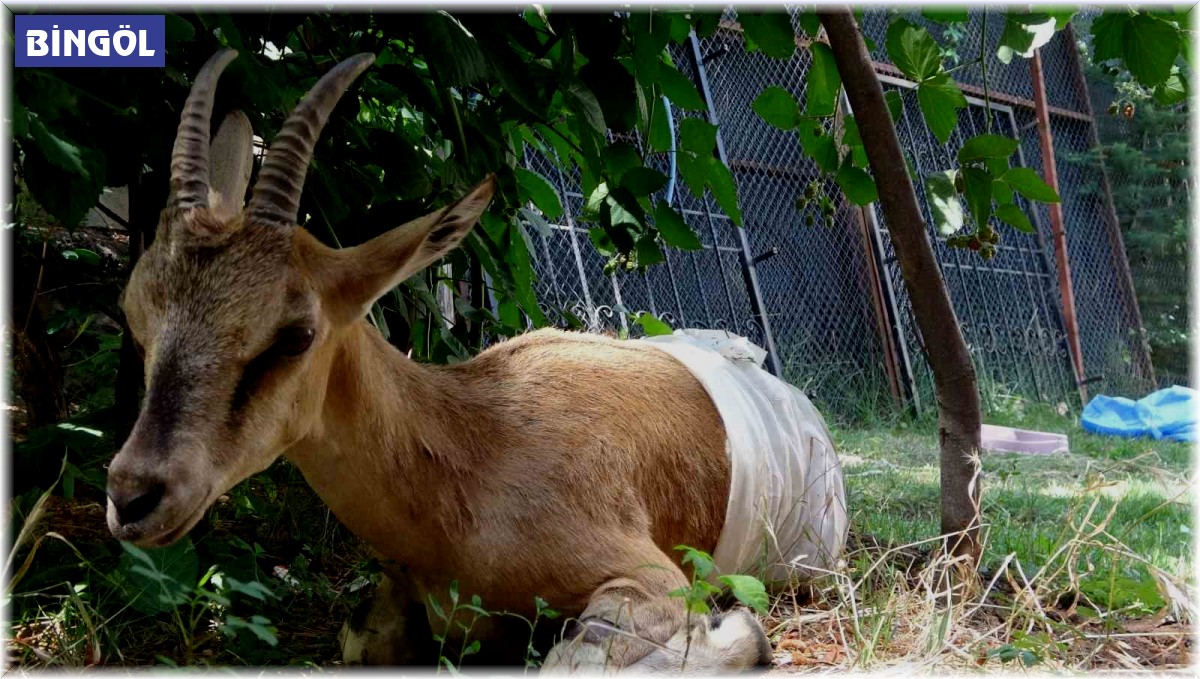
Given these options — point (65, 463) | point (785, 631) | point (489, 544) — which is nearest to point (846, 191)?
point (785, 631)

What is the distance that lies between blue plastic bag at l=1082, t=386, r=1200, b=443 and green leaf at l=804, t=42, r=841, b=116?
21.6 ft

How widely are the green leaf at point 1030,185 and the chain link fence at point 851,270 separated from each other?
4.06 m

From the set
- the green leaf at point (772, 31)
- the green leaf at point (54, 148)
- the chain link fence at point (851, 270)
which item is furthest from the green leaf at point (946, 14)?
the chain link fence at point (851, 270)

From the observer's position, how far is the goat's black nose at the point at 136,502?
210 cm

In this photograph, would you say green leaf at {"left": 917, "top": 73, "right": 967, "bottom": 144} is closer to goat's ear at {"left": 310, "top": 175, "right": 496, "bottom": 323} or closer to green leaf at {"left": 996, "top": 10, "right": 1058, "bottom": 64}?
green leaf at {"left": 996, "top": 10, "right": 1058, "bottom": 64}

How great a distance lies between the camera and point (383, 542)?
2670 millimetres

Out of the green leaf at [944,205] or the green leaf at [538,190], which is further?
the green leaf at [538,190]

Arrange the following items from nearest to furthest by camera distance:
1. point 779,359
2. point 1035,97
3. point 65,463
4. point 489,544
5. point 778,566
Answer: point 489,544 → point 65,463 → point 778,566 → point 779,359 → point 1035,97

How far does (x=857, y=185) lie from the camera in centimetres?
354

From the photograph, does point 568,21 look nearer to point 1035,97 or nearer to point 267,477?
point 267,477

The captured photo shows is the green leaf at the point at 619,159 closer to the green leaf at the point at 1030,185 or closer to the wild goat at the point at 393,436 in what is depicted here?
the wild goat at the point at 393,436

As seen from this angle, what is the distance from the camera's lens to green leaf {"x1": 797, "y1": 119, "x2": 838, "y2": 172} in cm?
353

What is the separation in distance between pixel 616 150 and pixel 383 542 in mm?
1511

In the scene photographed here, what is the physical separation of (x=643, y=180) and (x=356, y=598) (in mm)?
1620
